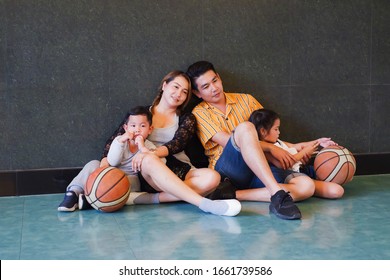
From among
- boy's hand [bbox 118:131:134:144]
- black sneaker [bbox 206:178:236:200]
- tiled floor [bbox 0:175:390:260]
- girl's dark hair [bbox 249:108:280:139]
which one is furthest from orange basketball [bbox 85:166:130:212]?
girl's dark hair [bbox 249:108:280:139]

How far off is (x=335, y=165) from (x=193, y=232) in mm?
1254

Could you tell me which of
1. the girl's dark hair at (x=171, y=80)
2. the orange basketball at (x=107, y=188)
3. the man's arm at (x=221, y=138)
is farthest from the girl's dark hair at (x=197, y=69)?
the orange basketball at (x=107, y=188)

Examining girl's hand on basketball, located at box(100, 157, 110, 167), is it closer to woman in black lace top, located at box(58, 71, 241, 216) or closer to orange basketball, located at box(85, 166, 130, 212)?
woman in black lace top, located at box(58, 71, 241, 216)

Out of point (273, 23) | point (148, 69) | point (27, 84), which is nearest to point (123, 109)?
point (148, 69)

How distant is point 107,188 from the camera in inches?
136

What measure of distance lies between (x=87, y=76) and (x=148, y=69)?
43 cm

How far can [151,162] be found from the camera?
3.60 m

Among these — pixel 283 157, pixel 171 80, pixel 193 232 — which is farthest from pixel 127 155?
pixel 283 157

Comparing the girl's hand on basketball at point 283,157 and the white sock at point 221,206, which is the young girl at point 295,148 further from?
the white sock at point 221,206

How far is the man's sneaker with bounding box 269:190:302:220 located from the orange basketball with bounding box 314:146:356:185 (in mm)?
564

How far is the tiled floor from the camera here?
9.19 feet

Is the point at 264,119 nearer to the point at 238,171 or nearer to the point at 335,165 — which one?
the point at 238,171

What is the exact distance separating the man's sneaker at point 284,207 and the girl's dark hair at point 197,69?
1.06 m

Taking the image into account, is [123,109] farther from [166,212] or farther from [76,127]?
[166,212]
